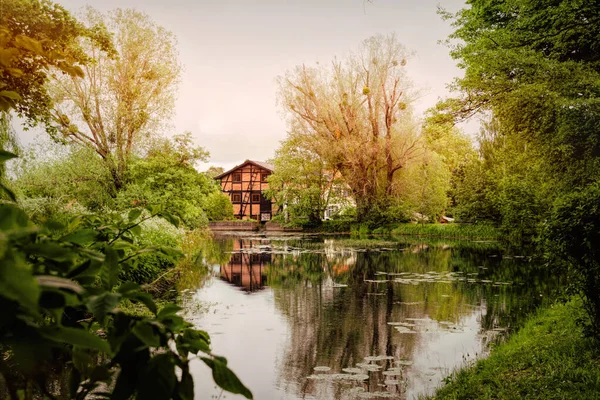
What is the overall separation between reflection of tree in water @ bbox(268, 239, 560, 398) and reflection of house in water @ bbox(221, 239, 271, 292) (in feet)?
1.66

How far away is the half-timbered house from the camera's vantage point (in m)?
67.1

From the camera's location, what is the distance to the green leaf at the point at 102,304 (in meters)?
0.87

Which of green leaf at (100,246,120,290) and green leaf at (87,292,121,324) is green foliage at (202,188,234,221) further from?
green leaf at (87,292,121,324)

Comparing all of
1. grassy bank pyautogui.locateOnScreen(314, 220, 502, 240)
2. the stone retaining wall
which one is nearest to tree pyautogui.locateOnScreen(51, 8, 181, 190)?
grassy bank pyautogui.locateOnScreen(314, 220, 502, 240)

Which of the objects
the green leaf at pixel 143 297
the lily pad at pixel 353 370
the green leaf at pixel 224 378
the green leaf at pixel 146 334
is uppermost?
the green leaf at pixel 143 297

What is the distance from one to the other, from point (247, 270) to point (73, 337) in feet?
57.0

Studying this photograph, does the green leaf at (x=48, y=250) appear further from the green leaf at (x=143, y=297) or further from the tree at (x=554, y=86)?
the tree at (x=554, y=86)

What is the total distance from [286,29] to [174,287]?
74.8 feet

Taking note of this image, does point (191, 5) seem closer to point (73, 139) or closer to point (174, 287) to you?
point (73, 139)

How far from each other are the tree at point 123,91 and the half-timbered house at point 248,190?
4139 cm

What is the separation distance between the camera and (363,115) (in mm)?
40438

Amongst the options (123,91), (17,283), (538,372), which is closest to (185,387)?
(17,283)

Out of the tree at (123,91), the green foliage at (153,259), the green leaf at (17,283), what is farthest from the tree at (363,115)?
the green leaf at (17,283)

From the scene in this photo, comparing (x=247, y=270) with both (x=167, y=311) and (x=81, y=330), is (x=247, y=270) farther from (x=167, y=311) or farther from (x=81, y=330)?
(x=81, y=330)
